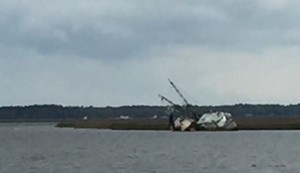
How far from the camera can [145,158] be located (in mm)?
90062

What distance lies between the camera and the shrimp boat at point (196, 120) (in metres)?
187

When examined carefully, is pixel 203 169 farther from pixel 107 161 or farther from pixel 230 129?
pixel 230 129

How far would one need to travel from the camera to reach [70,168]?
7512 cm

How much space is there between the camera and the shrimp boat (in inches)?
7370

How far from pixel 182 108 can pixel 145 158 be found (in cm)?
10848

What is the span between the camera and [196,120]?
193m

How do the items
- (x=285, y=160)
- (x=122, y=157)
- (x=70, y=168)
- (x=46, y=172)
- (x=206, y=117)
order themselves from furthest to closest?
(x=206, y=117) < (x=122, y=157) < (x=285, y=160) < (x=70, y=168) < (x=46, y=172)

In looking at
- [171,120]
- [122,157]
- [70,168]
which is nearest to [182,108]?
[171,120]

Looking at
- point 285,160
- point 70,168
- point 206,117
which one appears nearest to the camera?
point 70,168

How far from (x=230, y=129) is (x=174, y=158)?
107 m

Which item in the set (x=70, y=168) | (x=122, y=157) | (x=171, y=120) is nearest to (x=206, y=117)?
(x=171, y=120)

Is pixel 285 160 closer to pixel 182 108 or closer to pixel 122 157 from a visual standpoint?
pixel 122 157

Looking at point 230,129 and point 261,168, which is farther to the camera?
point 230,129

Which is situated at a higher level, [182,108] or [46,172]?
[182,108]
